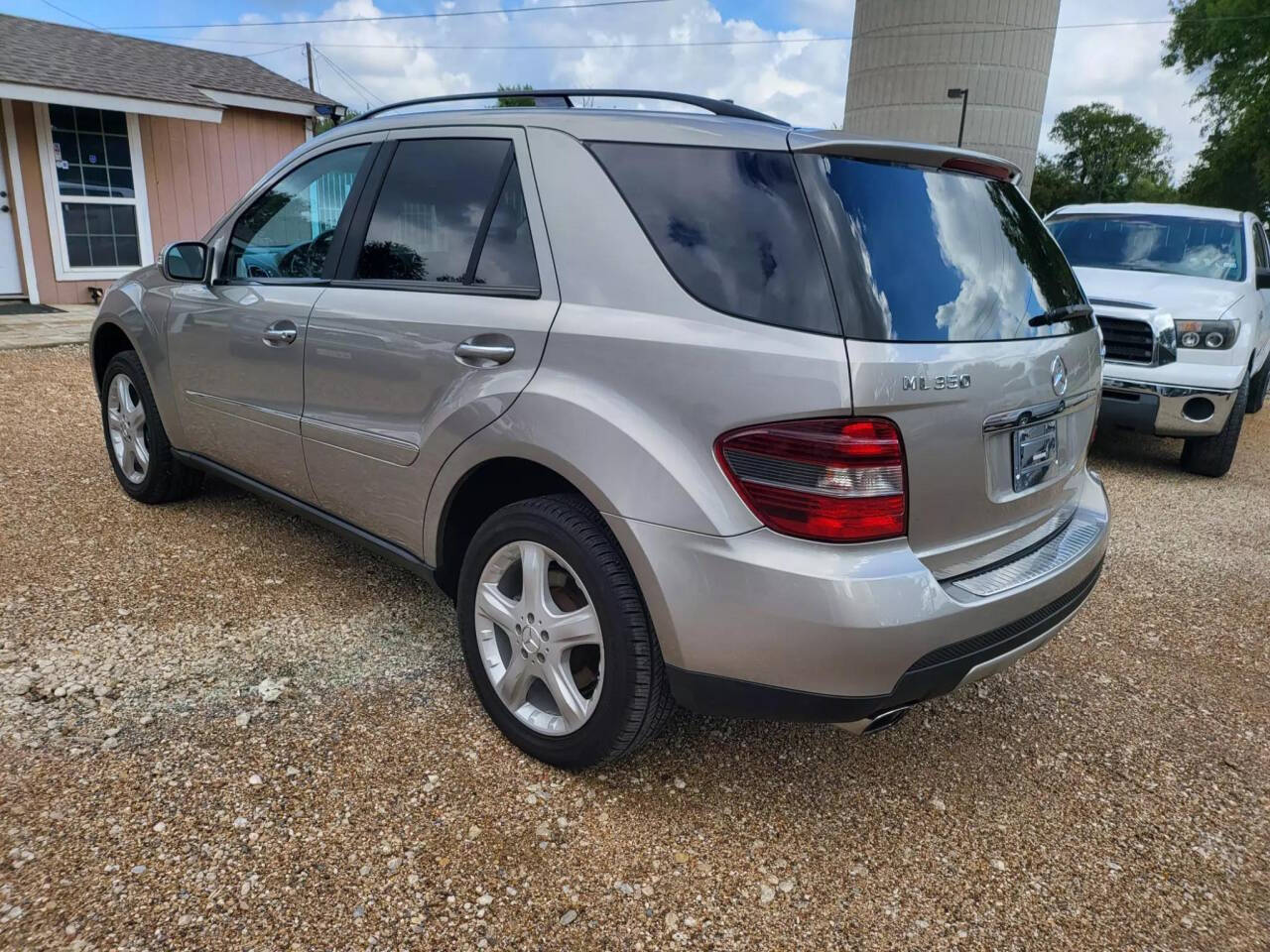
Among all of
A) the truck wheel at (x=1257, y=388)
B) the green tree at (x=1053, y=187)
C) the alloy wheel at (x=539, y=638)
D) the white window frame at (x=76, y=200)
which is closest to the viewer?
the alloy wheel at (x=539, y=638)

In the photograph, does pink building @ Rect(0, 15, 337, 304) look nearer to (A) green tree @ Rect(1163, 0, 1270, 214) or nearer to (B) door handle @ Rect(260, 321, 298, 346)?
(B) door handle @ Rect(260, 321, 298, 346)

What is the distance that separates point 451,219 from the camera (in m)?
2.60

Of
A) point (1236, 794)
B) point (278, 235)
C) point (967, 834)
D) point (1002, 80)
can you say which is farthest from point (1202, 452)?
point (1002, 80)

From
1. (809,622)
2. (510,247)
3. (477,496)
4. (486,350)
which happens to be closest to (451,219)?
(510,247)

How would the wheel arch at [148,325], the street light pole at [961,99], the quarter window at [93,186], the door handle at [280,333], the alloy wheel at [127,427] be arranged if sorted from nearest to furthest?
the door handle at [280,333] < the wheel arch at [148,325] < the alloy wheel at [127,427] < the quarter window at [93,186] < the street light pole at [961,99]

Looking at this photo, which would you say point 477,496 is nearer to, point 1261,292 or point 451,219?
point 451,219

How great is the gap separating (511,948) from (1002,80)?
38.0 m

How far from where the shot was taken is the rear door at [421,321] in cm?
234

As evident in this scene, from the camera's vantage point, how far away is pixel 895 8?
3322 cm

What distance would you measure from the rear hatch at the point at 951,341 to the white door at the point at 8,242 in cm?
1141

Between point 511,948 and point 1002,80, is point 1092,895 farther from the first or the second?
point 1002,80

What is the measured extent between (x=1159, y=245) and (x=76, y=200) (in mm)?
11591

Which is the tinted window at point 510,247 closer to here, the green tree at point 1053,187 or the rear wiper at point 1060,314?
→ the rear wiper at point 1060,314

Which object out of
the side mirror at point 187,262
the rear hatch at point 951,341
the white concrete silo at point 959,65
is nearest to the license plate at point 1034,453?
the rear hatch at point 951,341
